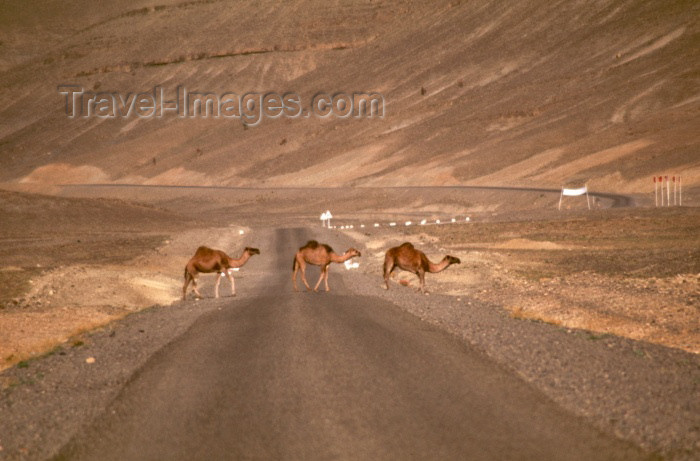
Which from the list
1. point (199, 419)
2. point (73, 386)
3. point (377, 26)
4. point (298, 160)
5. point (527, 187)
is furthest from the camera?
point (377, 26)

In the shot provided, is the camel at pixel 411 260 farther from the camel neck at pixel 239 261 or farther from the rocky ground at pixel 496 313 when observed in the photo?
the camel neck at pixel 239 261

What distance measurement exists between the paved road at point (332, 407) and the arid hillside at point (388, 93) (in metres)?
61.2

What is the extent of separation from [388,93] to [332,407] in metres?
122

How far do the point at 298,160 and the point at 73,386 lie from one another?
107266 mm

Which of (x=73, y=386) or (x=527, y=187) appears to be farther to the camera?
(x=527, y=187)

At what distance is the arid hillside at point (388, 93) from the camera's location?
92.8 m

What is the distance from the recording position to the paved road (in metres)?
8.20

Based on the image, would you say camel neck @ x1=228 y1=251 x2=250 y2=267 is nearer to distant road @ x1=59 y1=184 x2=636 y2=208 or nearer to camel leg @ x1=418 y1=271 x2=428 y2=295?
camel leg @ x1=418 y1=271 x2=428 y2=295

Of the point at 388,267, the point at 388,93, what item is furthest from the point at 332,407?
the point at 388,93

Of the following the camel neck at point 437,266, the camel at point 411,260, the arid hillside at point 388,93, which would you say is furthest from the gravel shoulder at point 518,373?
the arid hillside at point 388,93

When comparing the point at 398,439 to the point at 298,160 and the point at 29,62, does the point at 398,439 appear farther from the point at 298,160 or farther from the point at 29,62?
the point at 29,62

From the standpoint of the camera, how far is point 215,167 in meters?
125

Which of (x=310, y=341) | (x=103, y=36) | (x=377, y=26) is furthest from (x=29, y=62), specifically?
(x=310, y=341)

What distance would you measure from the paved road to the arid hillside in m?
61.2
